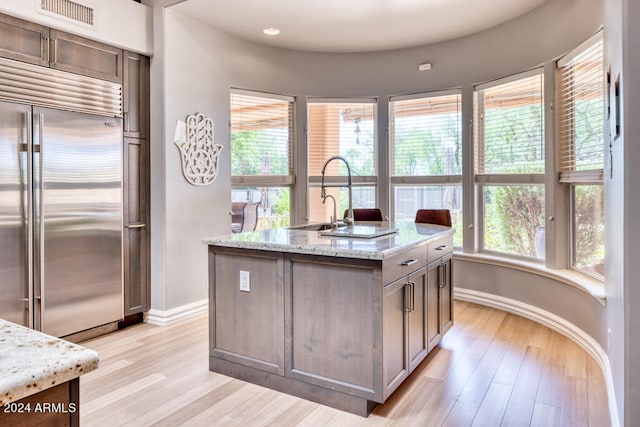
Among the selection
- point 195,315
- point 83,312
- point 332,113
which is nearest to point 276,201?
point 332,113

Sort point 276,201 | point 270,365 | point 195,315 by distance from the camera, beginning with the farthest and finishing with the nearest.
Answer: point 276,201, point 195,315, point 270,365

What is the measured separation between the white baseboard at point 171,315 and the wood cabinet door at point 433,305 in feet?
7.15

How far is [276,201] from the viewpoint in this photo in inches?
199

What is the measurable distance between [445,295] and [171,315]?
2284 millimetres

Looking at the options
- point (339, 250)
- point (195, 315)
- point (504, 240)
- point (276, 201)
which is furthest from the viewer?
point (276, 201)

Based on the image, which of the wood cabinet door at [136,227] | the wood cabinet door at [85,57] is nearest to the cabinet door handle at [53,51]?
the wood cabinet door at [85,57]

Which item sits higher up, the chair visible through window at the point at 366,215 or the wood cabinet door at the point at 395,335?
the chair visible through window at the point at 366,215

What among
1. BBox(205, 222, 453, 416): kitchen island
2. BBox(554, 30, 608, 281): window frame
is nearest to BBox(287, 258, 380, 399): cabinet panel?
BBox(205, 222, 453, 416): kitchen island

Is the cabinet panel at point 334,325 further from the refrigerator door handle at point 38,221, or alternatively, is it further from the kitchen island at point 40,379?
the refrigerator door handle at point 38,221

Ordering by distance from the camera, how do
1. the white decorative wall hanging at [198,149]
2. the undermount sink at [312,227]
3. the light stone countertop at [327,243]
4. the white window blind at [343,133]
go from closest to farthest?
1. the light stone countertop at [327,243]
2. the undermount sink at [312,227]
3. the white decorative wall hanging at [198,149]
4. the white window blind at [343,133]

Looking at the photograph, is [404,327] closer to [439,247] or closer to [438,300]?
[438,300]

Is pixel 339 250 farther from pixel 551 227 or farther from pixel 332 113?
pixel 332 113

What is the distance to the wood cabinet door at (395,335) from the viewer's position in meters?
2.27

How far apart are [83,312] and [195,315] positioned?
3.19ft
